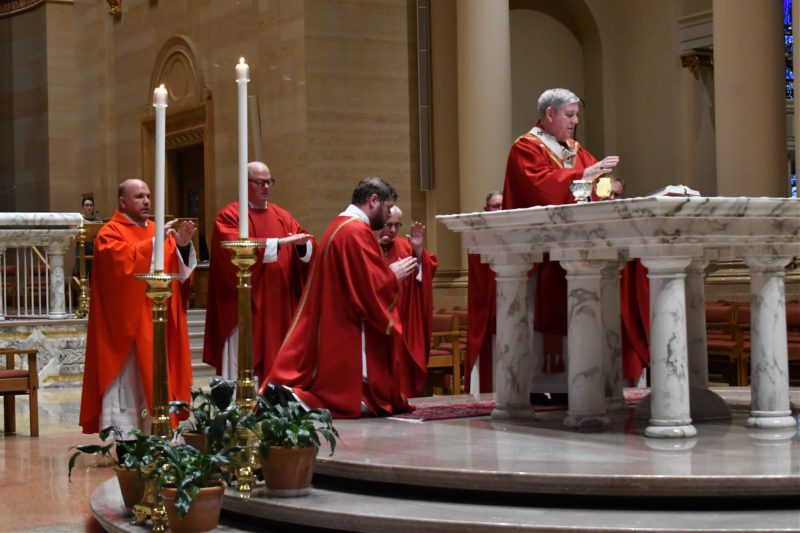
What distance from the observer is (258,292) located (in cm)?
834

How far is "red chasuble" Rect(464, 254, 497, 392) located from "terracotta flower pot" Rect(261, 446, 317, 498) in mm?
3644

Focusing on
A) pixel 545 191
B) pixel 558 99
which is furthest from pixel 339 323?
pixel 558 99

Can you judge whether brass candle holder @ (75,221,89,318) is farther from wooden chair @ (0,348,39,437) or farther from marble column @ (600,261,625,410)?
marble column @ (600,261,625,410)

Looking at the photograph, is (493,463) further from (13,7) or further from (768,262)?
(13,7)

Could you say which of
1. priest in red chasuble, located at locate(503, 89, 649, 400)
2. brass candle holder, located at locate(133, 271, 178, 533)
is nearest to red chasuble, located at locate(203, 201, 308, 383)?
priest in red chasuble, located at locate(503, 89, 649, 400)

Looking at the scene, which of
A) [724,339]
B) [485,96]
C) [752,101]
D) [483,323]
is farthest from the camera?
[485,96]

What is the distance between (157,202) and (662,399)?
2.57 m

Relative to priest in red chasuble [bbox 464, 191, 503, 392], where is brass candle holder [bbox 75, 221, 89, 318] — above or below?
above

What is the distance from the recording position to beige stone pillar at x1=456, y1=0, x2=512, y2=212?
15078mm

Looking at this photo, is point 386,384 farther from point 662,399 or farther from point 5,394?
point 5,394

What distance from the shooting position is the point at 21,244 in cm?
1341

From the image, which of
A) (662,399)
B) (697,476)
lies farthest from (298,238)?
(697,476)

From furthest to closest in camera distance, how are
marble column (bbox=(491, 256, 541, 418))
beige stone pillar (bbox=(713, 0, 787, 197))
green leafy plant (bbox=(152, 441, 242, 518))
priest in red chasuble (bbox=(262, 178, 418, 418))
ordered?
1. beige stone pillar (bbox=(713, 0, 787, 197))
2. priest in red chasuble (bbox=(262, 178, 418, 418))
3. marble column (bbox=(491, 256, 541, 418))
4. green leafy plant (bbox=(152, 441, 242, 518))

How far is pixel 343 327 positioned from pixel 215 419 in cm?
197
